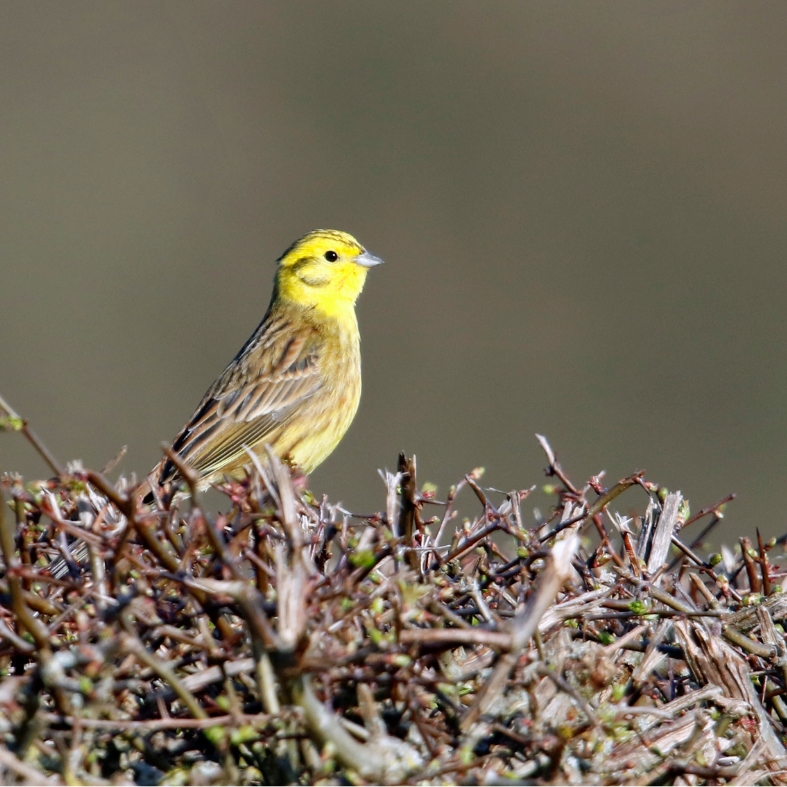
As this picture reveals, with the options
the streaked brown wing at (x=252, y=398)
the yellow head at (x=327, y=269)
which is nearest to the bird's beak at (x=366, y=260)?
the yellow head at (x=327, y=269)

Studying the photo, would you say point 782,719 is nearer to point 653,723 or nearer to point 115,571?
point 653,723

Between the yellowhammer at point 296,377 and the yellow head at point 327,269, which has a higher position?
the yellow head at point 327,269

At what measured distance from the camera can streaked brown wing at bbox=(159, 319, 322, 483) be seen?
589cm

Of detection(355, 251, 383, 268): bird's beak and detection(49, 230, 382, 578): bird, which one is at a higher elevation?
detection(355, 251, 383, 268): bird's beak

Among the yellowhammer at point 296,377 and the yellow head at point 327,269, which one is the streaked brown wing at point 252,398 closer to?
the yellowhammer at point 296,377

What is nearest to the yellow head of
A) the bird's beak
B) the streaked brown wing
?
the bird's beak

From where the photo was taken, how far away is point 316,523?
9.13ft

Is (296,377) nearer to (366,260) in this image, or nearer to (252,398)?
(252,398)

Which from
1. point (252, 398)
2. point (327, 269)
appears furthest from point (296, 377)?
point (327, 269)

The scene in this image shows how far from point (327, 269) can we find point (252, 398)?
0.95 meters

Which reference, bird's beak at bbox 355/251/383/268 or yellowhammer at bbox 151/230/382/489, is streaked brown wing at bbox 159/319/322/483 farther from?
bird's beak at bbox 355/251/383/268

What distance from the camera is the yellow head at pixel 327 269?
6.76 meters

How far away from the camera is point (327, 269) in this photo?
679 centimetres

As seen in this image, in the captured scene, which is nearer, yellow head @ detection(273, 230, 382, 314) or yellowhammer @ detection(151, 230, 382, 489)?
yellowhammer @ detection(151, 230, 382, 489)
